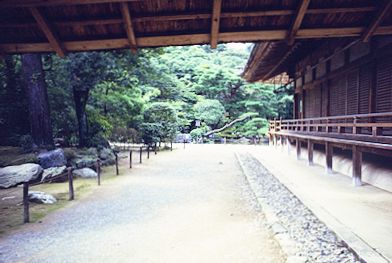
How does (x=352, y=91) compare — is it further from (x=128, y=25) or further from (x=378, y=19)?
(x=128, y=25)

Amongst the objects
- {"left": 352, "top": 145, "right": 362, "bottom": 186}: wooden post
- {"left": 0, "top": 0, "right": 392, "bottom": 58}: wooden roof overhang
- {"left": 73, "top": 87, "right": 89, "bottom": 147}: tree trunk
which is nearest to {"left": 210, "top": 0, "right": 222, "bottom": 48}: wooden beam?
{"left": 0, "top": 0, "right": 392, "bottom": 58}: wooden roof overhang

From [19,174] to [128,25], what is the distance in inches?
272

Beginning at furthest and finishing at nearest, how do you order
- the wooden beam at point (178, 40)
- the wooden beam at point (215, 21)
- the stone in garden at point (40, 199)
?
the stone in garden at point (40, 199)
the wooden beam at point (178, 40)
the wooden beam at point (215, 21)

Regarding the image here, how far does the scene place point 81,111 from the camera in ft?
41.7

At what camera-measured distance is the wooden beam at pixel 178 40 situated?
12.4ft

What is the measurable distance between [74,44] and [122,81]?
31.1 ft

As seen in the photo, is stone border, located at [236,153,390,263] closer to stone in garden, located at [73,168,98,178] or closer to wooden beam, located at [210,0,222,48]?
wooden beam, located at [210,0,222,48]

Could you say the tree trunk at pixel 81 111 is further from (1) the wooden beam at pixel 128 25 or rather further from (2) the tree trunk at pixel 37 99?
(1) the wooden beam at pixel 128 25

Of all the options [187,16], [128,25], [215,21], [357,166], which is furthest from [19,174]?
[357,166]

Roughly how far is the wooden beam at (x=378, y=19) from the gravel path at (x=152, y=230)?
Result: 9.88 feet

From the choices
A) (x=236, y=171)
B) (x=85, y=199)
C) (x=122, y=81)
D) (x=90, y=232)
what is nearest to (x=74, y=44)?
(x=90, y=232)

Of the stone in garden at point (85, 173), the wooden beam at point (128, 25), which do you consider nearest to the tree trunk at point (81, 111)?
the stone in garden at point (85, 173)

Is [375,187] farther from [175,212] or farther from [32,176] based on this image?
[32,176]

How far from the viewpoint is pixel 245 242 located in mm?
4199
